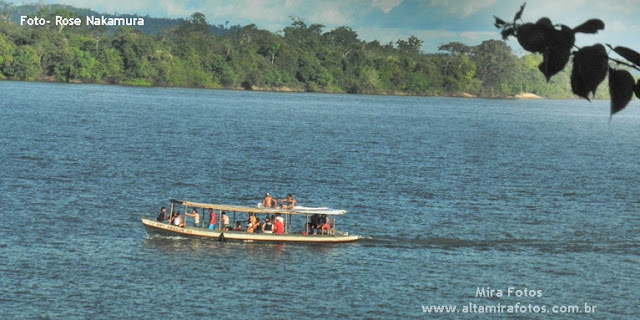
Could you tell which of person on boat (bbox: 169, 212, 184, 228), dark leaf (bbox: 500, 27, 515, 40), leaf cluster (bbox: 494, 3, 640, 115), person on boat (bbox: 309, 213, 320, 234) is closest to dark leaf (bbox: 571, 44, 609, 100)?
leaf cluster (bbox: 494, 3, 640, 115)

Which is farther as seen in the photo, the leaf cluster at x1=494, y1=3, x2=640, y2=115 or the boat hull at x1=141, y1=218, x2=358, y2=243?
the boat hull at x1=141, y1=218, x2=358, y2=243

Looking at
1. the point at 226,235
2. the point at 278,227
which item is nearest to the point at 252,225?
the point at 278,227

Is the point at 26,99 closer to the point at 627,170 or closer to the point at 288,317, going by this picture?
the point at 627,170

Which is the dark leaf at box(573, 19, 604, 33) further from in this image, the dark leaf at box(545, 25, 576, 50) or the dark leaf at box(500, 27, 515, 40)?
the dark leaf at box(500, 27, 515, 40)

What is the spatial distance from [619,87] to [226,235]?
44687mm

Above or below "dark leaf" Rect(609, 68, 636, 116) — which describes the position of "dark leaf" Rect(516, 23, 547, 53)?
above

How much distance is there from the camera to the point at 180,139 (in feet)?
364

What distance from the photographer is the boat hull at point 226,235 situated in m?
48.0

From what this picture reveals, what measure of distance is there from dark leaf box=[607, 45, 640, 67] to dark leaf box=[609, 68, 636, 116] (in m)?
0.06

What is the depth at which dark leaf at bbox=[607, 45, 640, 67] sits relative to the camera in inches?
151

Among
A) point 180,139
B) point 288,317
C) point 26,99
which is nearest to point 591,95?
point 288,317

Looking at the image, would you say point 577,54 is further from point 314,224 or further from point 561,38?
point 314,224

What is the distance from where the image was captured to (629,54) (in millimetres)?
3852

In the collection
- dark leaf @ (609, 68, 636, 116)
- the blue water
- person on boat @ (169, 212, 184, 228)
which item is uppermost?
dark leaf @ (609, 68, 636, 116)
